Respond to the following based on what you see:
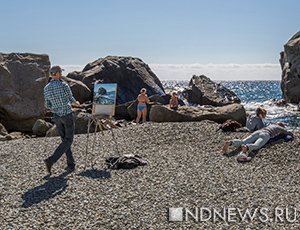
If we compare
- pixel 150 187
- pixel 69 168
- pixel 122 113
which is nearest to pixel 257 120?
pixel 150 187

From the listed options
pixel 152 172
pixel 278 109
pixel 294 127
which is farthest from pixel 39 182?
pixel 278 109

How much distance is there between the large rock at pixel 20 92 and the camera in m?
19.3

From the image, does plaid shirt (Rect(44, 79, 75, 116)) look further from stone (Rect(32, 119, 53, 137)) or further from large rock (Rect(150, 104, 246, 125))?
stone (Rect(32, 119, 53, 137))

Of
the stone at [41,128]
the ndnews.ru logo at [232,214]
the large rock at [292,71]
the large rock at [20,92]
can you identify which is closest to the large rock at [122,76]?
the large rock at [20,92]

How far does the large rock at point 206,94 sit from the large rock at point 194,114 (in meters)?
18.6

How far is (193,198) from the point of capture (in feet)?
19.4

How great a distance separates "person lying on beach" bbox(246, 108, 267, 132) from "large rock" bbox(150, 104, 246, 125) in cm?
476

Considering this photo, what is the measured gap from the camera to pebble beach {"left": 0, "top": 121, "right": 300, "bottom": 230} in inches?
201

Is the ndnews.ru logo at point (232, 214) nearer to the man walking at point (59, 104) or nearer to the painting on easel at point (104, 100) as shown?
the man walking at point (59, 104)

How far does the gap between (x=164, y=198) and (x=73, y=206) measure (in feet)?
5.39

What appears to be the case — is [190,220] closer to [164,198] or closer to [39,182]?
[164,198]

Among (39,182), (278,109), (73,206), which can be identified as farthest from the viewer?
(278,109)

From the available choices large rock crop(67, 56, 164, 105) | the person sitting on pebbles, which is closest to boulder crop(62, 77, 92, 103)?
large rock crop(67, 56, 164, 105)

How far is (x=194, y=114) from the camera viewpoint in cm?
1508
